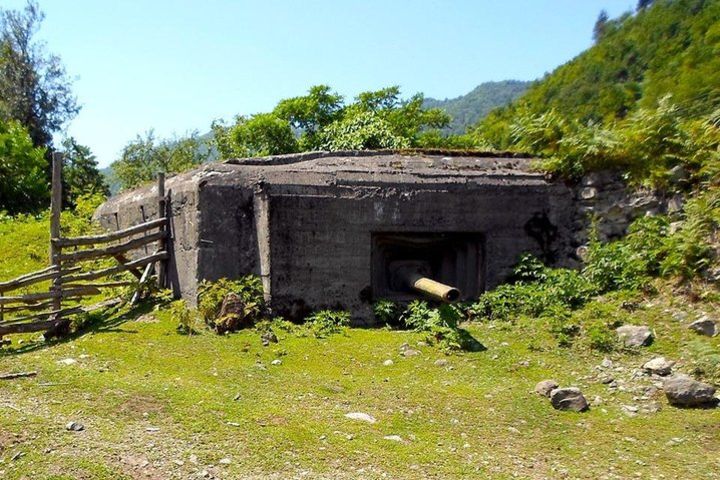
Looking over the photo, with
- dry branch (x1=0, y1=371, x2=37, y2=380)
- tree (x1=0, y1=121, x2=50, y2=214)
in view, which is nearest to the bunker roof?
dry branch (x1=0, y1=371, x2=37, y2=380)

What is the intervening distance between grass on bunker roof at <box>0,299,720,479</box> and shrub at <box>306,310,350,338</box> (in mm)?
209

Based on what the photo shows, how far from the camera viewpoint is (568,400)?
507 cm

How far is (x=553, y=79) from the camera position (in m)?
60.0

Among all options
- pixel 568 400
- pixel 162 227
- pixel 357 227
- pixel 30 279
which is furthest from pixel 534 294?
pixel 30 279

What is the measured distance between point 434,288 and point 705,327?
2.99m

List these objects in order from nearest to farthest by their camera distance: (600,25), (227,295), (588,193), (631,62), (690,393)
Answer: (690,393), (227,295), (588,193), (631,62), (600,25)

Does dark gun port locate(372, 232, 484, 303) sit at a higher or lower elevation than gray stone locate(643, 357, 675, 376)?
higher

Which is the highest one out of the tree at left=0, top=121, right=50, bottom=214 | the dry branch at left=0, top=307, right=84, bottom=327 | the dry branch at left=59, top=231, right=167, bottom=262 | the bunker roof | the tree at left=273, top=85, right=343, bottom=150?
the tree at left=273, top=85, right=343, bottom=150

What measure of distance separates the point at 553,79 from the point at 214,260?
5929 centimetres

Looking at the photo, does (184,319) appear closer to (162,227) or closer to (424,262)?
(162,227)

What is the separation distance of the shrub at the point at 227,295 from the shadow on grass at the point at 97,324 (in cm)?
97

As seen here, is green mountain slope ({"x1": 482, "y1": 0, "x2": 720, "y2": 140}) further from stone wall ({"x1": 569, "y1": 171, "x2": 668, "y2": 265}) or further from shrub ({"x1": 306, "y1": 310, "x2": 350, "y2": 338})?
shrub ({"x1": 306, "y1": 310, "x2": 350, "y2": 338})

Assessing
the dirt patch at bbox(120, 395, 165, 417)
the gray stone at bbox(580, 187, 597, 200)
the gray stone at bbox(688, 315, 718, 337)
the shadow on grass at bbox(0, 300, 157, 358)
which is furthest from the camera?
the gray stone at bbox(580, 187, 597, 200)

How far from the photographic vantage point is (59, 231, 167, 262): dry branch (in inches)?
303
